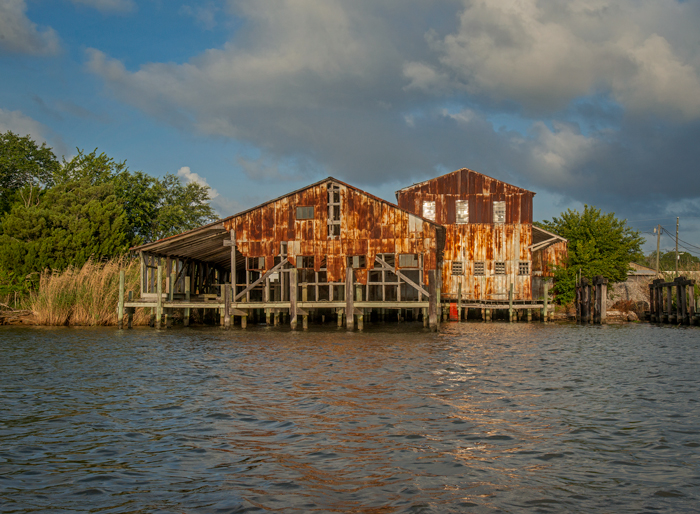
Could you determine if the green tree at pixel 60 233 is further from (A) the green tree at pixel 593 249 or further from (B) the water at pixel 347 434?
(A) the green tree at pixel 593 249

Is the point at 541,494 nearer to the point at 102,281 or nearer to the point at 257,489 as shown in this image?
the point at 257,489

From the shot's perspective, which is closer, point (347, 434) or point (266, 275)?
point (347, 434)

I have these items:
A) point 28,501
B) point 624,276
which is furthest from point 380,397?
point 624,276

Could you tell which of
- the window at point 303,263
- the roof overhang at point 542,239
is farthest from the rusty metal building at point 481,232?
the window at point 303,263

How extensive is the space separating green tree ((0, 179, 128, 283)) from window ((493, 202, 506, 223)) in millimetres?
25869

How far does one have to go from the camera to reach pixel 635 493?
7.03 metres

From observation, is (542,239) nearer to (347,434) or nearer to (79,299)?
(79,299)

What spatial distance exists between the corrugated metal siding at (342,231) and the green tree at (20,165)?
30.3 metres

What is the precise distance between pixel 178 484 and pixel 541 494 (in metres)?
4.17

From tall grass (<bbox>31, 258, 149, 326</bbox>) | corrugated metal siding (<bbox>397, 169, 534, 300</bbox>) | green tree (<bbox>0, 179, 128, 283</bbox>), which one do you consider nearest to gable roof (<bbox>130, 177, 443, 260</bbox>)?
tall grass (<bbox>31, 258, 149, 326</bbox>)

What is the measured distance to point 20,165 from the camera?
57.1m

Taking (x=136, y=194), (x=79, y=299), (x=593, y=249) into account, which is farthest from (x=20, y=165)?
(x=593, y=249)

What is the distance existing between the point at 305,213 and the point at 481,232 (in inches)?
596

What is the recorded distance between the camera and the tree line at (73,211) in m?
38.9
